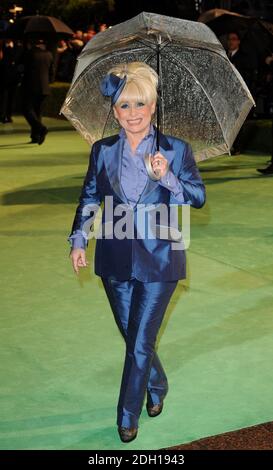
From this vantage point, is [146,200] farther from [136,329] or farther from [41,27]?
[41,27]

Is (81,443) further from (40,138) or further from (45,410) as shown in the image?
(40,138)

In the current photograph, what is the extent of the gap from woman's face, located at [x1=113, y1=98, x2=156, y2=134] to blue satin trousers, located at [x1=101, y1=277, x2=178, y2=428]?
2.38 ft

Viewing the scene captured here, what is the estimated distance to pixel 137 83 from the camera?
14.0ft

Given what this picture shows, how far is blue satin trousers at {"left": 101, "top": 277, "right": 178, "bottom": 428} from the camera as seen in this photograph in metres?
4.48

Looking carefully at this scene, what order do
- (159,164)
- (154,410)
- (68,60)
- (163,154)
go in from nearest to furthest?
(159,164), (163,154), (154,410), (68,60)

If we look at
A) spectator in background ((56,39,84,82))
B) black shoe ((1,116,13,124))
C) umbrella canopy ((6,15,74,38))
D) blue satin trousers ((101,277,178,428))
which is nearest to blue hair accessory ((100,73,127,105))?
blue satin trousers ((101,277,178,428))

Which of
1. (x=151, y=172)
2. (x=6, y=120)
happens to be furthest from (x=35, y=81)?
(x=151, y=172)

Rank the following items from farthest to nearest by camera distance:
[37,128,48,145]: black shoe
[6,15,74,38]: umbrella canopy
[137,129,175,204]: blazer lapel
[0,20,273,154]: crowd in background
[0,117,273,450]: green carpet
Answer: [6,15,74,38]: umbrella canopy → [37,128,48,145]: black shoe → [0,20,273,154]: crowd in background → [0,117,273,450]: green carpet → [137,129,175,204]: blazer lapel

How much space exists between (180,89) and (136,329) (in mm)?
1434

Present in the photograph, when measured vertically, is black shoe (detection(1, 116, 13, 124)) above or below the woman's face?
below

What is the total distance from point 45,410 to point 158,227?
1.28m

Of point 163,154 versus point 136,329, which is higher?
point 163,154

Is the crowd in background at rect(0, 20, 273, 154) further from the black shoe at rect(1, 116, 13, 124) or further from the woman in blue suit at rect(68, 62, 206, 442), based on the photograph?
the woman in blue suit at rect(68, 62, 206, 442)

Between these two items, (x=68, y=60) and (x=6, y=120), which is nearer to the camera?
(x=6, y=120)
